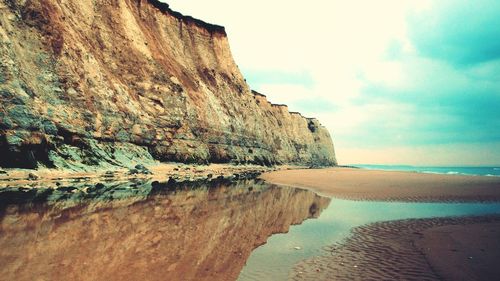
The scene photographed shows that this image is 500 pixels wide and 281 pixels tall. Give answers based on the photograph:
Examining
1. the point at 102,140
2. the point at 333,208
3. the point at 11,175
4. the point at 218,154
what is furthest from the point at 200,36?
the point at 333,208

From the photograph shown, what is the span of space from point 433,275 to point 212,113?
35.3 metres

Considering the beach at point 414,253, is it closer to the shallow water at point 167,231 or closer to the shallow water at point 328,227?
the shallow water at point 328,227

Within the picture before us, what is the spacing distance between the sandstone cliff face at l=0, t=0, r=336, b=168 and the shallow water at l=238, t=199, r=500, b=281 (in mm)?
15715

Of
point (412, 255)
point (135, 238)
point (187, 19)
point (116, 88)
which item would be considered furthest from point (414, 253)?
point (187, 19)

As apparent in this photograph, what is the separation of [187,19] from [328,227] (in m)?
42.8

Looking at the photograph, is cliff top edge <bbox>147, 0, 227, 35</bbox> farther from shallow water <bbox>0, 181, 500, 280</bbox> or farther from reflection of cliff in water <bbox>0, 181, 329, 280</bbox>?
reflection of cliff in water <bbox>0, 181, 329, 280</bbox>

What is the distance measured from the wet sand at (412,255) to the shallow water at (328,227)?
36cm

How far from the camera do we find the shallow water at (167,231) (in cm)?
562

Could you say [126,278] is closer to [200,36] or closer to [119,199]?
[119,199]

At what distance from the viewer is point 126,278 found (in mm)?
5105

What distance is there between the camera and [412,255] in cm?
692

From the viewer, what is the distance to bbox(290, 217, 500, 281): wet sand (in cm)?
574

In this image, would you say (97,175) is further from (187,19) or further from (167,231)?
(187,19)

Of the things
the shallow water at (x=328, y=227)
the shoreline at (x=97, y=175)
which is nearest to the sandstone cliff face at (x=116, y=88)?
the shoreline at (x=97, y=175)
